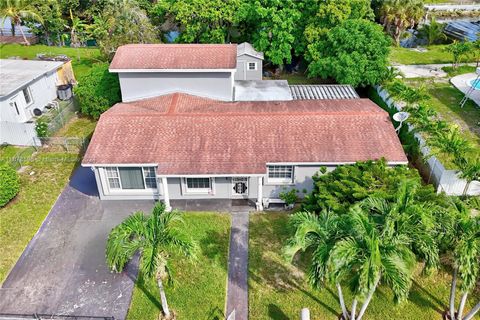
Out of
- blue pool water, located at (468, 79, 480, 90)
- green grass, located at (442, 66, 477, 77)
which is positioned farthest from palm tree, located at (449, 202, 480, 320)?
green grass, located at (442, 66, 477, 77)

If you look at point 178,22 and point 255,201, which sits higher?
point 178,22

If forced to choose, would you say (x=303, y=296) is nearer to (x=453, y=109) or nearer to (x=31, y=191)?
(x=31, y=191)

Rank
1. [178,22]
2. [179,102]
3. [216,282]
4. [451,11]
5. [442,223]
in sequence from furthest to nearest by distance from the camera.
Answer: [451,11], [178,22], [179,102], [216,282], [442,223]

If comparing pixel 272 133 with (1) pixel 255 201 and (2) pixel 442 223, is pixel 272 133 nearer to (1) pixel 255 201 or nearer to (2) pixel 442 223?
(1) pixel 255 201

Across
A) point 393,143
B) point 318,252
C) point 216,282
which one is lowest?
point 216,282

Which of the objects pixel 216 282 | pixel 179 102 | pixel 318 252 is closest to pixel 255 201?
pixel 216 282

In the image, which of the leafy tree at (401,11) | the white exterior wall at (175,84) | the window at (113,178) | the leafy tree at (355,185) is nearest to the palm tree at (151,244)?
the leafy tree at (355,185)
